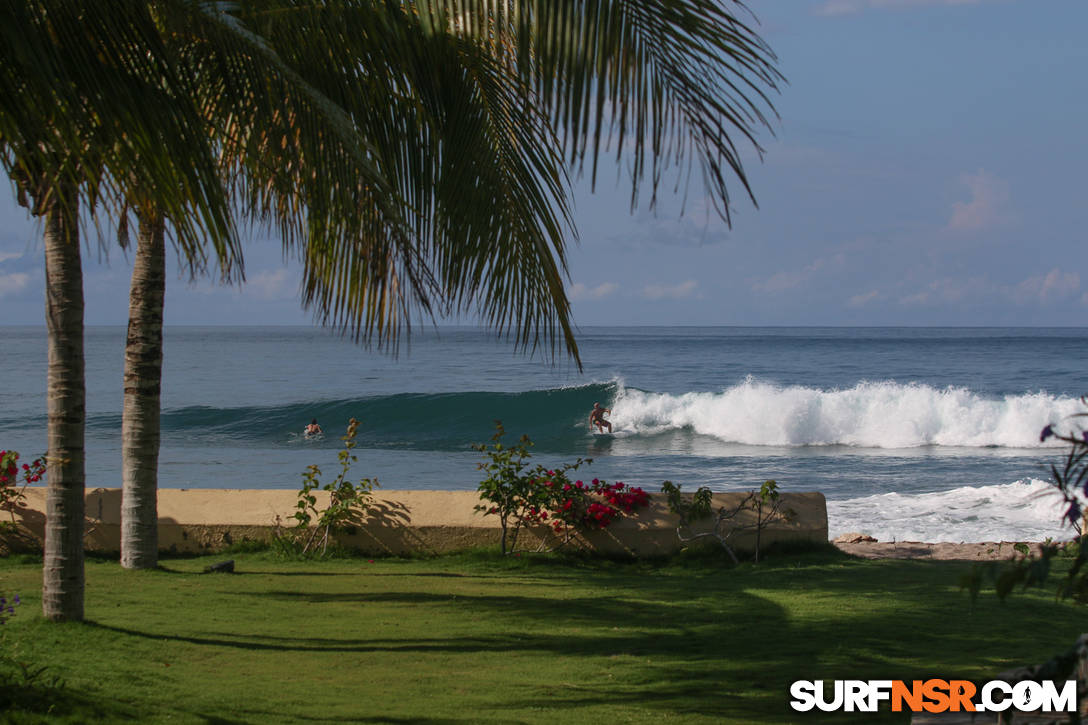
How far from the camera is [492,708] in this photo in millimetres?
3969

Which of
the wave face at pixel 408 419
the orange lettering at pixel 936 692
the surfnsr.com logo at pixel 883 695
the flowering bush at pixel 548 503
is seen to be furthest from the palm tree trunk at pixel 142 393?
the wave face at pixel 408 419

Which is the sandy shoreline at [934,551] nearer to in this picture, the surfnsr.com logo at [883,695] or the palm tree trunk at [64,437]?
the surfnsr.com logo at [883,695]

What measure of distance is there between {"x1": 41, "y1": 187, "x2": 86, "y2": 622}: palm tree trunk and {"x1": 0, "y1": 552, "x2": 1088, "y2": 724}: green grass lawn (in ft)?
0.66

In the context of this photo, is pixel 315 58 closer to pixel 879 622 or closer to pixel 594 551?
pixel 879 622

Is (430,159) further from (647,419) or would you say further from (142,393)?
(647,419)

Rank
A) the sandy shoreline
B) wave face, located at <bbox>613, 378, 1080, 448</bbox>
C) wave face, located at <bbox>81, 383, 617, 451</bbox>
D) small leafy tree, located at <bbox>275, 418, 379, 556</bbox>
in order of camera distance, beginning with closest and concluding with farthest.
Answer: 1. small leafy tree, located at <bbox>275, 418, 379, 556</bbox>
2. the sandy shoreline
3. wave face, located at <bbox>613, 378, 1080, 448</bbox>
4. wave face, located at <bbox>81, 383, 617, 451</bbox>

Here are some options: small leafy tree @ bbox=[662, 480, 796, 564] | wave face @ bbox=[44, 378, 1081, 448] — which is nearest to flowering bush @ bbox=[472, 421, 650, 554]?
small leafy tree @ bbox=[662, 480, 796, 564]

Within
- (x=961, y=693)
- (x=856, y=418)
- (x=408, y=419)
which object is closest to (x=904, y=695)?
(x=961, y=693)

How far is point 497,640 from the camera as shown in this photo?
17.2 feet

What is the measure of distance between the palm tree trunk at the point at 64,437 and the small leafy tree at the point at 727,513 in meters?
4.54

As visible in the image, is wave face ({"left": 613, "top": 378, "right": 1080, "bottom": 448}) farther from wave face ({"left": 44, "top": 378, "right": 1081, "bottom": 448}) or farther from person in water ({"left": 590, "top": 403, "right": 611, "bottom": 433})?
person in water ({"left": 590, "top": 403, "right": 611, "bottom": 433})

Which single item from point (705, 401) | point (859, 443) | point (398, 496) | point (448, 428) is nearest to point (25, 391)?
point (448, 428)

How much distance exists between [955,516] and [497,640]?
8.70 m

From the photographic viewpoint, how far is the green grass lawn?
397cm
